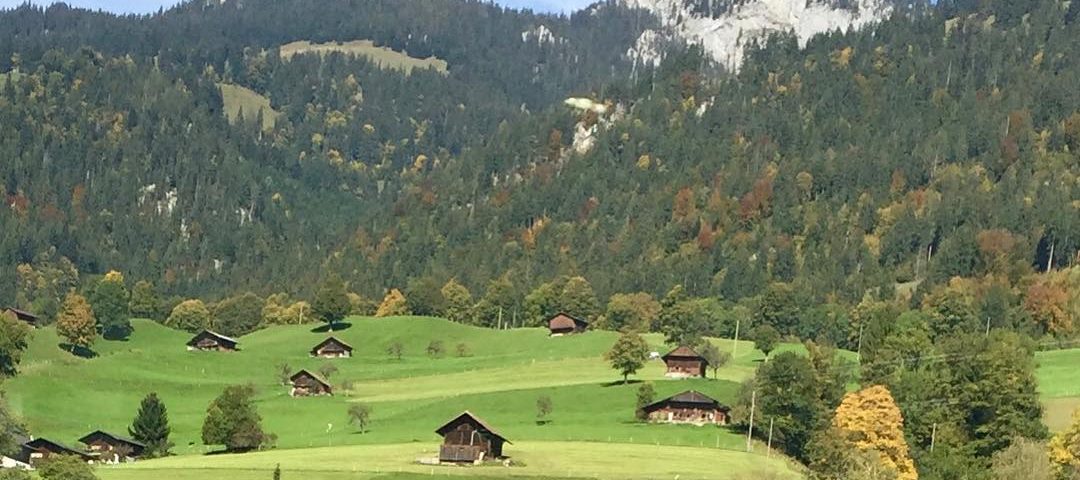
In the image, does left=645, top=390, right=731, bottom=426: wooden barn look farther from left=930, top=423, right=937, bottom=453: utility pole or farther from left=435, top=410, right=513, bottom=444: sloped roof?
left=435, top=410, right=513, bottom=444: sloped roof

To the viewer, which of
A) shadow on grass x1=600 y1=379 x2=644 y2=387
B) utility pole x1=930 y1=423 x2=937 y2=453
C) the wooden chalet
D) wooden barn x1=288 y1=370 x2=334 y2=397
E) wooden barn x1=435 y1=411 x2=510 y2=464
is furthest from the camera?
wooden barn x1=288 y1=370 x2=334 y2=397

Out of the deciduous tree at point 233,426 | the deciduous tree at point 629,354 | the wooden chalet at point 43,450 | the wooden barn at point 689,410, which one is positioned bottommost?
the wooden chalet at point 43,450

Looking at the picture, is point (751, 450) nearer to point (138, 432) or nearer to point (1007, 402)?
point (1007, 402)

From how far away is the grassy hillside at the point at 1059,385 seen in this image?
13975 centimetres

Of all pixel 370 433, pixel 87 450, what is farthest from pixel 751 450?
pixel 87 450

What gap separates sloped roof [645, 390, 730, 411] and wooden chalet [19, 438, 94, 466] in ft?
164

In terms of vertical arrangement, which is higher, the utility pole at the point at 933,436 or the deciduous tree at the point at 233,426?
the utility pole at the point at 933,436

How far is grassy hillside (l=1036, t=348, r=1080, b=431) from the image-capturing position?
139750mm

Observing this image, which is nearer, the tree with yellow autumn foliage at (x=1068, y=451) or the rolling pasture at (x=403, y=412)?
the tree with yellow autumn foliage at (x=1068, y=451)

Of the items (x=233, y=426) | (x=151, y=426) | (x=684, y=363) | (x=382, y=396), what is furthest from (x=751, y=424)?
(x=151, y=426)

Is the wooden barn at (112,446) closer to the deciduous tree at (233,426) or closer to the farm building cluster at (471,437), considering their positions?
the farm building cluster at (471,437)

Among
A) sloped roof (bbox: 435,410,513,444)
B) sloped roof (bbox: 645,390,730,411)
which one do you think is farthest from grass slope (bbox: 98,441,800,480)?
sloped roof (bbox: 645,390,730,411)

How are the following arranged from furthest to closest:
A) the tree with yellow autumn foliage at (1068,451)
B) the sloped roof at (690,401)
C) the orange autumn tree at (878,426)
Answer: the sloped roof at (690,401)
the orange autumn tree at (878,426)
the tree with yellow autumn foliage at (1068,451)

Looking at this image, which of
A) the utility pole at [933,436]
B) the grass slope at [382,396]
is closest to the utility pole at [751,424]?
the grass slope at [382,396]
